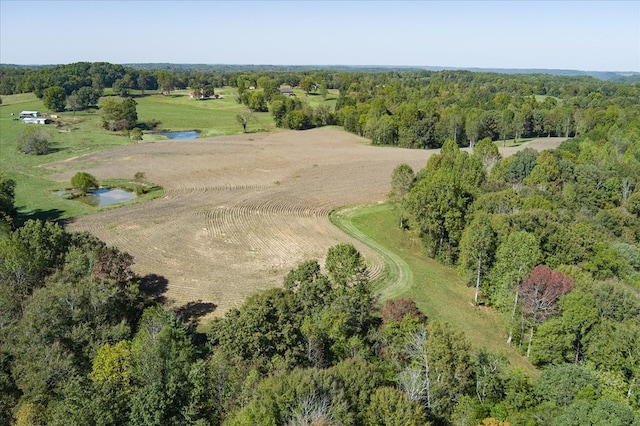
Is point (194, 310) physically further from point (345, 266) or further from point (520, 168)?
point (520, 168)

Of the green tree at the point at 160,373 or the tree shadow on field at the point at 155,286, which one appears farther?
the tree shadow on field at the point at 155,286

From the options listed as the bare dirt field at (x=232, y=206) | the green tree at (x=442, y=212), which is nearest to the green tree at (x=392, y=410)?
the bare dirt field at (x=232, y=206)

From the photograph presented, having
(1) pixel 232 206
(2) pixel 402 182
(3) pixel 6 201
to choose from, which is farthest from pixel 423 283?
(3) pixel 6 201

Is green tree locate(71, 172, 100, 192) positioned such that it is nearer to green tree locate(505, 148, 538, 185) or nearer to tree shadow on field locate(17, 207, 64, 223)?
tree shadow on field locate(17, 207, 64, 223)

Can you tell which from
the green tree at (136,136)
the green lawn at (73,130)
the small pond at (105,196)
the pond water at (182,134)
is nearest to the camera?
the green lawn at (73,130)

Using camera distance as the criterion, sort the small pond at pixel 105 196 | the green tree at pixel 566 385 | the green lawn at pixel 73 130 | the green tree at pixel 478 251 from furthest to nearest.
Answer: the small pond at pixel 105 196 → the green lawn at pixel 73 130 → the green tree at pixel 478 251 → the green tree at pixel 566 385

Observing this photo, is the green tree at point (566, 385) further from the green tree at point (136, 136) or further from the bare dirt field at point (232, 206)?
the green tree at point (136, 136)

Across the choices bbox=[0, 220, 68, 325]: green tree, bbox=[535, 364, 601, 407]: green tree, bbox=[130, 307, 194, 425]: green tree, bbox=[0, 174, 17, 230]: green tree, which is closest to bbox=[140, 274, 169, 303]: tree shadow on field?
bbox=[0, 220, 68, 325]: green tree
